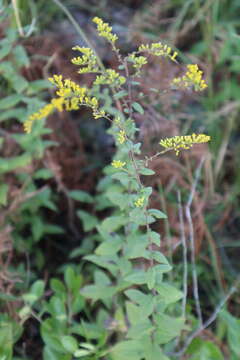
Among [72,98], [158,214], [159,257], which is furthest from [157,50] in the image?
[159,257]

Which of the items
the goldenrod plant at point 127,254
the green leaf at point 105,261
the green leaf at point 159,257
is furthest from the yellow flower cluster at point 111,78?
the green leaf at point 105,261

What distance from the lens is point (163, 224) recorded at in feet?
6.72

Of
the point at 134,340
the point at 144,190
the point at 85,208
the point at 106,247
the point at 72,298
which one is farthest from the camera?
the point at 85,208

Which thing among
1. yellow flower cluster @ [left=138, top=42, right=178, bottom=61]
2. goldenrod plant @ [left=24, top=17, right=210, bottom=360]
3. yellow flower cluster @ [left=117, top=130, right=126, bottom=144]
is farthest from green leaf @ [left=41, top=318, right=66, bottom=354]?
yellow flower cluster @ [left=138, top=42, right=178, bottom=61]

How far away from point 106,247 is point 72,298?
308 mm

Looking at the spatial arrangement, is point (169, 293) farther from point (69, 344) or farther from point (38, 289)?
point (38, 289)

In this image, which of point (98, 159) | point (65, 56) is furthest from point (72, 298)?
point (65, 56)

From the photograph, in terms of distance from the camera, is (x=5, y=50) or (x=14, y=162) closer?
(x=5, y=50)

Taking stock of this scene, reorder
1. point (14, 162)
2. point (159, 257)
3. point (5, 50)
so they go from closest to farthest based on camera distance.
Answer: point (159, 257), point (5, 50), point (14, 162)

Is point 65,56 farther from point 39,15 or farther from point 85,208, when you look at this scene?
point 85,208

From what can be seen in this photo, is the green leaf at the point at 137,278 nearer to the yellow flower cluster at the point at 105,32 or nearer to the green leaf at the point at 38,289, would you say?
the green leaf at the point at 38,289

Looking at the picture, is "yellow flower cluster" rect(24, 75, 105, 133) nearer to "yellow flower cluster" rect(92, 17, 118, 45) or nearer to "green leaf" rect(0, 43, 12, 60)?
"yellow flower cluster" rect(92, 17, 118, 45)

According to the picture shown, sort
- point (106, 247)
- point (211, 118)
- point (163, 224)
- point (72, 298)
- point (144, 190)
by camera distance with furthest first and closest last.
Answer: point (211, 118), point (163, 224), point (72, 298), point (106, 247), point (144, 190)

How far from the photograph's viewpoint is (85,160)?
225cm
